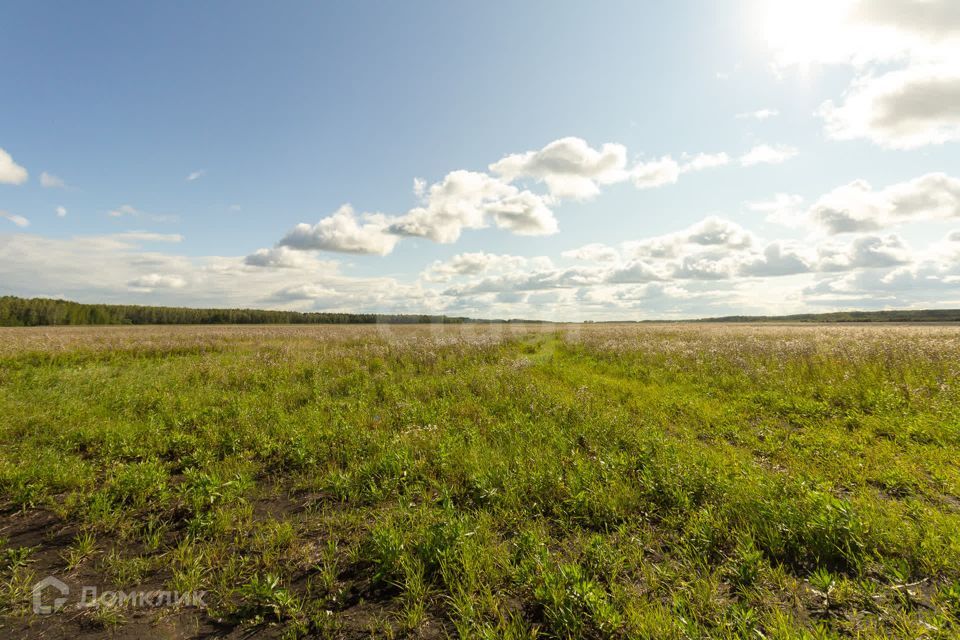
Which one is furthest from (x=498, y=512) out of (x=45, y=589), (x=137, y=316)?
(x=137, y=316)

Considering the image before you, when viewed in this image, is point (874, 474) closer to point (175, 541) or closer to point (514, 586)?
point (514, 586)

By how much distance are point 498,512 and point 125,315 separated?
15443cm

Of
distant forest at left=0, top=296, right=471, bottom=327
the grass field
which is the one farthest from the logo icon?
distant forest at left=0, top=296, right=471, bottom=327

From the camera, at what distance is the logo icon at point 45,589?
328 centimetres

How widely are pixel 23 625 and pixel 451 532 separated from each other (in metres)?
3.76

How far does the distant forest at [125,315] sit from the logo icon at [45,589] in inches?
2950

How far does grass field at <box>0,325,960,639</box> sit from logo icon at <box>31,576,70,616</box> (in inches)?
3.0

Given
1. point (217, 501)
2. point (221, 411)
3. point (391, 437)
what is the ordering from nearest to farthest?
point (217, 501), point (391, 437), point (221, 411)

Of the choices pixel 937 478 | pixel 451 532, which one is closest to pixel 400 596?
pixel 451 532

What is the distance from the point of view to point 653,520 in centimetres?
452

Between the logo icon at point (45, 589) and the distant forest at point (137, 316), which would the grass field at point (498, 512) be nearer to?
the logo icon at point (45, 589)

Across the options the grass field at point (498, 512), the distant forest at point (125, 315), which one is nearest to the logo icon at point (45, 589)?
the grass field at point (498, 512)

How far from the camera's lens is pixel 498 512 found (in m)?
4.68

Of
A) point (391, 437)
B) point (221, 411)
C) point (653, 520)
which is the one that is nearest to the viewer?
point (653, 520)
